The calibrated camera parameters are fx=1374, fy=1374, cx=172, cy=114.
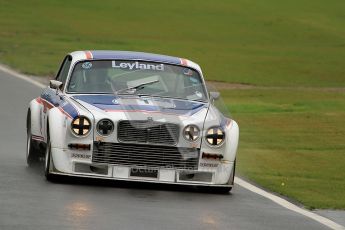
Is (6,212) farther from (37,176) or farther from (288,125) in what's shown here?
(288,125)

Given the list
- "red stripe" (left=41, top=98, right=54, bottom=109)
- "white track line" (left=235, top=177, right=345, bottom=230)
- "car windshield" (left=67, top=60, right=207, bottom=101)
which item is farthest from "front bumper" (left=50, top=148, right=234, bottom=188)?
"car windshield" (left=67, top=60, right=207, bottom=101)

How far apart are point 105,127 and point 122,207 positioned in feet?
4.73

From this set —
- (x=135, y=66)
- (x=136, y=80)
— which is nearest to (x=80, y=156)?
(x=136, y=80)

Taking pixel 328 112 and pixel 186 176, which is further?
pixel 328 112

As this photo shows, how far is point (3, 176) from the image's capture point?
13906mm

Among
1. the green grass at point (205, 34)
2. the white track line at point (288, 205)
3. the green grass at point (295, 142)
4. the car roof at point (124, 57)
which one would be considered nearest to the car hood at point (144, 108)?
the car roof at point (124, 57)

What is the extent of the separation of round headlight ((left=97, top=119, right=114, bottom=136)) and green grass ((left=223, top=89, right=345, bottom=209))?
200 centimetres

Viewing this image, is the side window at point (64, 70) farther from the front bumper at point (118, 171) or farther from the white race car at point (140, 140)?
the front bumper at point (118, 171)

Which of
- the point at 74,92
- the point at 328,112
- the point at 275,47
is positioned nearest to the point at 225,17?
the point at 275,47

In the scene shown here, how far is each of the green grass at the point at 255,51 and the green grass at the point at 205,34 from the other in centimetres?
5

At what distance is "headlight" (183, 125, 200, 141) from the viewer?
43.8 ft

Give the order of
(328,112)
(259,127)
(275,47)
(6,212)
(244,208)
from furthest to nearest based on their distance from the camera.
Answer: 1. (275,47)
2. (328,112)
3. (259,127)
4. (244,208)
5. (6,212)

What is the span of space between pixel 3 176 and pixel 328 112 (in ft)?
41.6

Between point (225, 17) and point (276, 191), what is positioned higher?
point (225, 17)
